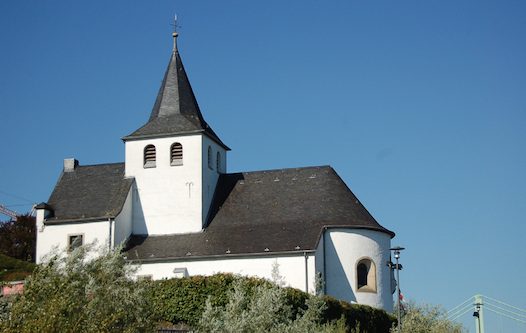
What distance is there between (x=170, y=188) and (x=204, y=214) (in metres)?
2.50

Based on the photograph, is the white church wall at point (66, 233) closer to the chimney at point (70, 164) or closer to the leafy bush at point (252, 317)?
the chimney at point (70, 164)

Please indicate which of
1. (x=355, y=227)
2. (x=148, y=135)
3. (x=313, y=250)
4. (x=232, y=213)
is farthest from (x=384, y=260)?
(x=148, y=135)

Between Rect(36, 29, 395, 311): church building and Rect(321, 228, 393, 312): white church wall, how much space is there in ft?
0.17

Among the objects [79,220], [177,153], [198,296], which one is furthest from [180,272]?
[198,296]

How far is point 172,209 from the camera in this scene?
4403cm

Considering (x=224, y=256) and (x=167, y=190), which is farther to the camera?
(x=167, y=190)

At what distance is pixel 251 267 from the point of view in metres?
40.3

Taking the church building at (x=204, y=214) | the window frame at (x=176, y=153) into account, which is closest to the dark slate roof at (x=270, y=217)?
the church building at (x=204, y=214)

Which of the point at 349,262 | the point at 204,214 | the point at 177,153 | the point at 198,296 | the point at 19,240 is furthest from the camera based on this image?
the point at 19,240

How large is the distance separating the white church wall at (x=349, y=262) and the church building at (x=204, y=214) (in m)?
0.05

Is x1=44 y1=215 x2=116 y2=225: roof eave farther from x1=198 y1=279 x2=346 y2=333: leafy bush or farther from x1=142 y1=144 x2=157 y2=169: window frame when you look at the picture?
x1=198 y1=279 x2=346 y2=333: leafy bush

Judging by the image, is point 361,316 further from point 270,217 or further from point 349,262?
point 270,217

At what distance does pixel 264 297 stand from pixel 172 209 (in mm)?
26117

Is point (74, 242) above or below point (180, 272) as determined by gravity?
above
